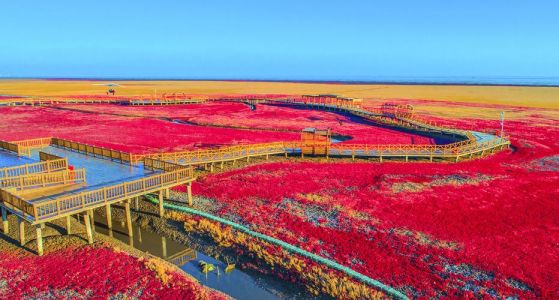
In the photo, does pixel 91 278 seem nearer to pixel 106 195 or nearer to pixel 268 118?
pixel 106 195

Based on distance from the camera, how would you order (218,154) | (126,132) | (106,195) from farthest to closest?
(126,132) < (218,154) < (106,195)

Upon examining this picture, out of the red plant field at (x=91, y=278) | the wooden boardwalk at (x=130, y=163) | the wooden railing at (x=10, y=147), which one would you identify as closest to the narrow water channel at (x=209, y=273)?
the wooden boardwalk at (x=130, y=163)

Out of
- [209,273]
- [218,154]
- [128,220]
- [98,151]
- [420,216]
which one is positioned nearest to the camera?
[209,273]

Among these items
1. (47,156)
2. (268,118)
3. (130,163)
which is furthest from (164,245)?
(268,118)

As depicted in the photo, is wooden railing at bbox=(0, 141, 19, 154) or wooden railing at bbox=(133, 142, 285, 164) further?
wooden railing at bbox=(133, 142, 285, 164)

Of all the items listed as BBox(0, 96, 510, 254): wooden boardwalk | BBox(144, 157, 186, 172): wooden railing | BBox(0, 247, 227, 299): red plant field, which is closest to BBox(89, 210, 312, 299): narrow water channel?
BBox(0, 96, 510, 254): wooden boardwalk

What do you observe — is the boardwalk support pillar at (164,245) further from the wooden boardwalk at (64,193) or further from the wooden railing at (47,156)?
the wooden railing at (47,156)

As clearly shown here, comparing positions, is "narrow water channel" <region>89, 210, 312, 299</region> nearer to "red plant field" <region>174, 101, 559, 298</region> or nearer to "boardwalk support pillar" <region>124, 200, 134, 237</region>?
"boardwalk support pillar" <region>124, 200, 134, 237</region>
